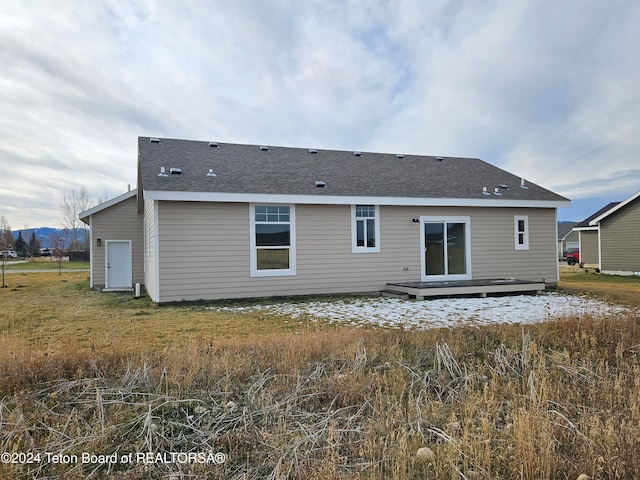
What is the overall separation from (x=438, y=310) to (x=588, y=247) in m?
25.5

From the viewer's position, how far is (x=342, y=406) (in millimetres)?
3229

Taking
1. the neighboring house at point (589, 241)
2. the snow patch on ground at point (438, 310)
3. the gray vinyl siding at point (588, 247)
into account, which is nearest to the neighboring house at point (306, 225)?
the snow patch on ground at point (438, 310)

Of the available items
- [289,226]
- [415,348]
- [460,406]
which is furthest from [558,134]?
[460,406]

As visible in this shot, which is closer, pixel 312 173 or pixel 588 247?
pixel 312 173

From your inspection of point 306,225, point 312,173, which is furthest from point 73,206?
point 306,225

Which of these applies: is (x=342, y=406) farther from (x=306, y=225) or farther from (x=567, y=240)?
(x=567, y=240)

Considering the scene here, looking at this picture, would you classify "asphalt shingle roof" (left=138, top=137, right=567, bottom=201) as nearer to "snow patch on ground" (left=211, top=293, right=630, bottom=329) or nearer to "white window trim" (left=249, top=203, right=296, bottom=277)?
"white window trim" (left=249, top=203, right=296, bottom=277)

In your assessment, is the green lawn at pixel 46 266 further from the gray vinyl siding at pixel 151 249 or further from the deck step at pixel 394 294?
the deck step at pixel 394 294

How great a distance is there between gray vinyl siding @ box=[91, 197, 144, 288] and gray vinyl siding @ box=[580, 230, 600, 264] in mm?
29134

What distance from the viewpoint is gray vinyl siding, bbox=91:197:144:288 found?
14.6 m

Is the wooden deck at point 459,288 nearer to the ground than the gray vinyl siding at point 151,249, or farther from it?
nearer to the ground

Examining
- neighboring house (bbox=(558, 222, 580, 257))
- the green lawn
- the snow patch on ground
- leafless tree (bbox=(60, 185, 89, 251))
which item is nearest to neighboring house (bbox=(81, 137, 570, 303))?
the snow patch on ground

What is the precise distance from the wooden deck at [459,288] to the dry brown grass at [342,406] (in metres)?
5.39

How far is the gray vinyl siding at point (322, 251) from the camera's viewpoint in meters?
10.0
